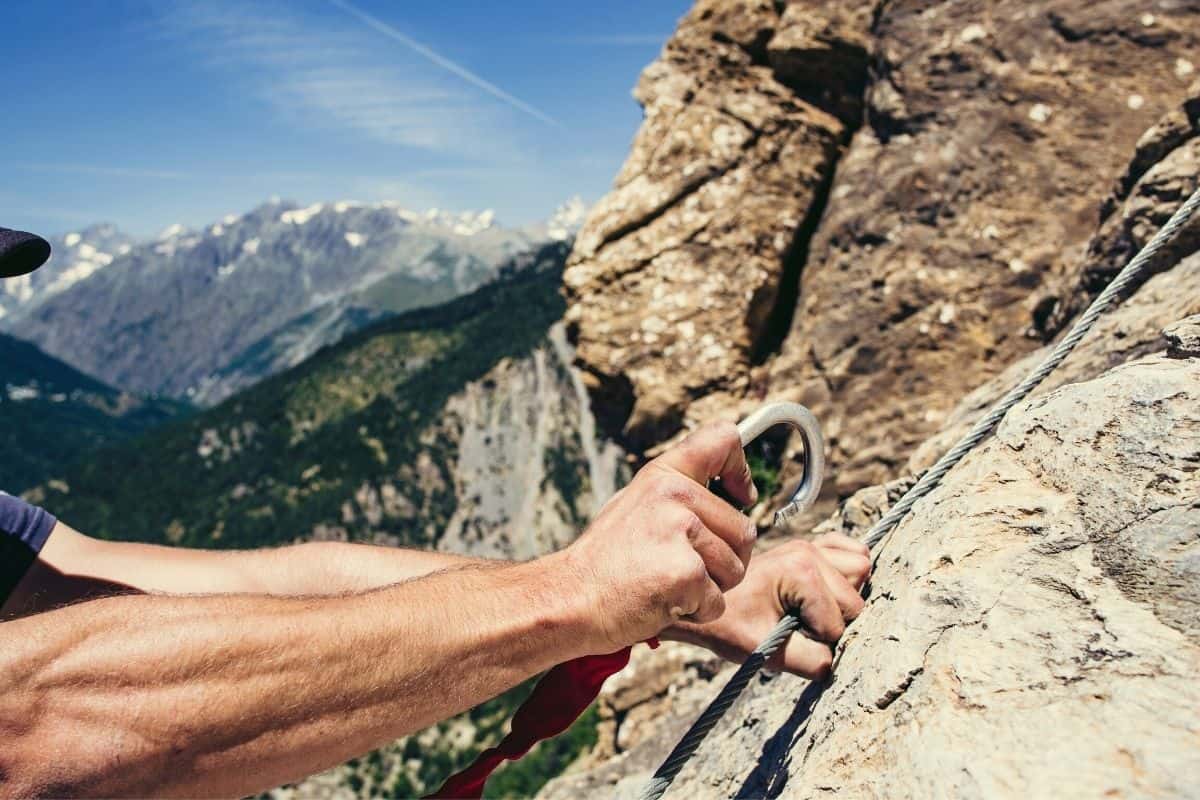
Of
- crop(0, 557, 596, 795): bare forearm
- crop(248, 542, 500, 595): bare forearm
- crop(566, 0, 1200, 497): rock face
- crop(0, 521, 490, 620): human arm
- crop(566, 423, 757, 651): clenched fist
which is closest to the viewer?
crop(0, 557, 596, 795): bare forearm

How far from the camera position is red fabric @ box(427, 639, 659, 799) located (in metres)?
2.62

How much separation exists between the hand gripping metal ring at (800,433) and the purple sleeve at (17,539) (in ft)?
9.42

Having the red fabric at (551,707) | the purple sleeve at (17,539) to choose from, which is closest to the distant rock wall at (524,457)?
the purple sleeve at (17,539)

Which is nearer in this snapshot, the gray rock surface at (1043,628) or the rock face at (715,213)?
the gray rock surface at (1043,628)

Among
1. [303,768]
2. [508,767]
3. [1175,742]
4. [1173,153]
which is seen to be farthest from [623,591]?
[508,767]

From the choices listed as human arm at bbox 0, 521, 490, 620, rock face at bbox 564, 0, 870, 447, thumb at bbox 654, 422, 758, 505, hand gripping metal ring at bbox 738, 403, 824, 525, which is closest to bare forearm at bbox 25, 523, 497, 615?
human arm at bbox 0, 521, 490, 620

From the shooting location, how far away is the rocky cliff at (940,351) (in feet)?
6.36

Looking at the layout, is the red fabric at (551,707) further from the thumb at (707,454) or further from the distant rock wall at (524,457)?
the distant rock wall at (524,457)

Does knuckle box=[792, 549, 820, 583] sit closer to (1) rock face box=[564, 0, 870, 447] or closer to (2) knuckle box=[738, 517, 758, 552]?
(2) knuckle box=[738, 517, 758, 552]

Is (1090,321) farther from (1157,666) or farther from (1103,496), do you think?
(1157,666)

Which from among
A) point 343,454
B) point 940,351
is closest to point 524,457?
point 343,454

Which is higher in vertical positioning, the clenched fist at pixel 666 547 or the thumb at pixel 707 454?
the thumb at pixel 707 454

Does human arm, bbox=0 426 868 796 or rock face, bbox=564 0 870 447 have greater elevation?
rock face, bbox=564 0 870 447

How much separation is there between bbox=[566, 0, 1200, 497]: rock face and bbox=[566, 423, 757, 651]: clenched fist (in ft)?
14.0
